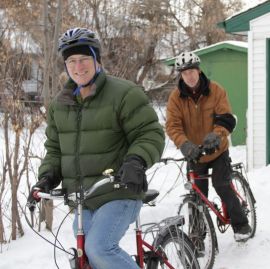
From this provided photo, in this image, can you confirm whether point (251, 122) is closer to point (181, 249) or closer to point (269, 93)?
point (269, 93)

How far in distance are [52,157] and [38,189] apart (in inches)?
13.7

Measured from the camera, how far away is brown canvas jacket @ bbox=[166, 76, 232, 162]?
4680 mm

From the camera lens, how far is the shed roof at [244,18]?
352 inches

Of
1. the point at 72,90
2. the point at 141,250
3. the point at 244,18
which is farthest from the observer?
the point at 244,18

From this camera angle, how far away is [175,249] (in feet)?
12.2

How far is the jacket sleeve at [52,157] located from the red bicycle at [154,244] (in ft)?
0.90

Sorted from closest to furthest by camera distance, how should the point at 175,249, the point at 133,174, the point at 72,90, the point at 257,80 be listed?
the point at 133,174 → the point at 72,90 → the point at 175,249 → the point at 257,80

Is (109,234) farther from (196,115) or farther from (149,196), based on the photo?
(196,115)

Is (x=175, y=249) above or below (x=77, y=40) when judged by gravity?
below

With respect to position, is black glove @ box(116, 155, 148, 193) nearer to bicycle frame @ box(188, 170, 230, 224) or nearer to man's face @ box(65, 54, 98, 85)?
man's face @ box(65, 54, 98, 85)

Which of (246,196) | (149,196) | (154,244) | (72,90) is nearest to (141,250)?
(154,244)

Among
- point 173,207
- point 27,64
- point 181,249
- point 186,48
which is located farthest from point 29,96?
point 186,48

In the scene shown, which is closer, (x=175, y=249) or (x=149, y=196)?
(x=149, y=196)

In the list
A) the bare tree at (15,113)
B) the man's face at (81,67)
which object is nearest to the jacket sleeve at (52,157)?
the man's face at (81,67)
